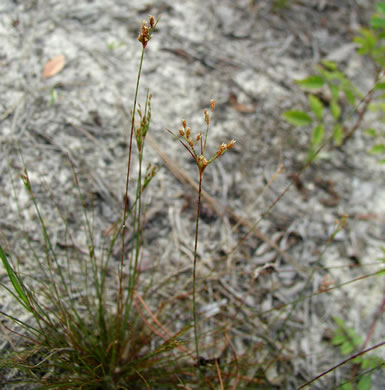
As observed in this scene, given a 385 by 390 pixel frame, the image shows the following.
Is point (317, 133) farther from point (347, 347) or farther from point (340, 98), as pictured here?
point (347, 347)

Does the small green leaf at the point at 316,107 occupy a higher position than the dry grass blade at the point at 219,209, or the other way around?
the small green leaf at the point at 316,107

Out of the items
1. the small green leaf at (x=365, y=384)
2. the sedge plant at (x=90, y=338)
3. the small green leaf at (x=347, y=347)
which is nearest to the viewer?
the sedge plant at (x=90, y=338)

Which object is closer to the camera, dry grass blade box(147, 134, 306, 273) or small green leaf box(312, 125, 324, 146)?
dry grass blade box(147, 134, 306, 273)

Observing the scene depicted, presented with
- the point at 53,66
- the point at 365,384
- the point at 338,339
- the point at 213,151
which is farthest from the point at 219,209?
the point at 53,66

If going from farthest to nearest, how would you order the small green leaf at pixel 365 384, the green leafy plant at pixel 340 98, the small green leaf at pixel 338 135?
1. the small green leaf at pixel 338 135
2. the green leafy plant at pixel 340 98
3. the small green leaf at pixel 365 384

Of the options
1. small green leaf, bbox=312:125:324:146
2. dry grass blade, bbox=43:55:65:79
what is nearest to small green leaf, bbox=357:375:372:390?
small green leaf, bbox=312:125:324:146

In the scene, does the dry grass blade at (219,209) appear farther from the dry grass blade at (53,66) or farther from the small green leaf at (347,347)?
the dry grass blade at (53,66)

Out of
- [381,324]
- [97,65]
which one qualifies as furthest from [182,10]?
[381,324]

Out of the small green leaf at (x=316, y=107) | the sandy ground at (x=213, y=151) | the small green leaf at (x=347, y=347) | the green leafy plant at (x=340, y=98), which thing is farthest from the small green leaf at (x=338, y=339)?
the small green leaf at (x=316, y=107)

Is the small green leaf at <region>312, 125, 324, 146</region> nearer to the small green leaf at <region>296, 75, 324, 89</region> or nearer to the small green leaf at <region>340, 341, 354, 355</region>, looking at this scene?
the small green leaf at <region>296, 75, 324, 89</region>

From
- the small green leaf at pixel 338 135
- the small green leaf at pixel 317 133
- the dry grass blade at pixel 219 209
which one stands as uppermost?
the small green leaf at pixel 338 135

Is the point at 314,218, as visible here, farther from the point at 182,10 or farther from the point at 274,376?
the point at 182,10
